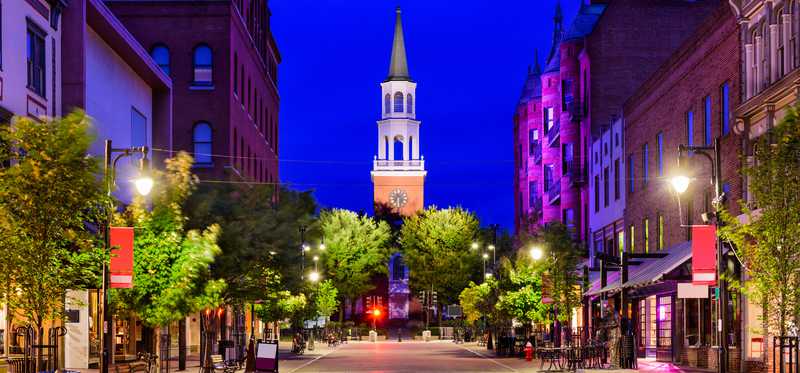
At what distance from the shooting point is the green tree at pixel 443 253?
396 feet

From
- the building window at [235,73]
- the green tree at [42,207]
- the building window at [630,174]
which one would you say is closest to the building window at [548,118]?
the building window at [235,73]

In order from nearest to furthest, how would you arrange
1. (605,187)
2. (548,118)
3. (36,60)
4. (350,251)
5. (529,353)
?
(36,60) → (529,353) → (605,187) → (548,118) → (350,251)

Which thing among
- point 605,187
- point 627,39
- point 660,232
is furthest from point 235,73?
point 660,232

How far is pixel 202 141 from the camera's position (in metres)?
65.8

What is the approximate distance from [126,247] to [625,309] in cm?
1978

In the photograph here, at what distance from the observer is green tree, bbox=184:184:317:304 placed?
43781 mm

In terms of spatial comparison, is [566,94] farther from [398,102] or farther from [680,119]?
[398,102]

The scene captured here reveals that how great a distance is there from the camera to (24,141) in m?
24.7

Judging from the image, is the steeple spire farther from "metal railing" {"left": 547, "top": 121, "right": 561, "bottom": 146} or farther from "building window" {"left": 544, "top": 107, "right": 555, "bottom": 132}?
"metal railing" {"left": 547, "top": 121, "right": 561, "bottom": 146}

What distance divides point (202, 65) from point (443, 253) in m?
59.1

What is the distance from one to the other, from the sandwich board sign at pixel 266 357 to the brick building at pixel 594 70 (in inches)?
1201

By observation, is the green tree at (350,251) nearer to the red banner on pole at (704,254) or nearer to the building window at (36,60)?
the building window at (36,60)

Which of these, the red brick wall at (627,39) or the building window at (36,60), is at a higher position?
the red brick wall at (627,39)

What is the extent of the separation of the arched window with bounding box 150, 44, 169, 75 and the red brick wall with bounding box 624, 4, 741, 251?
2409cm
